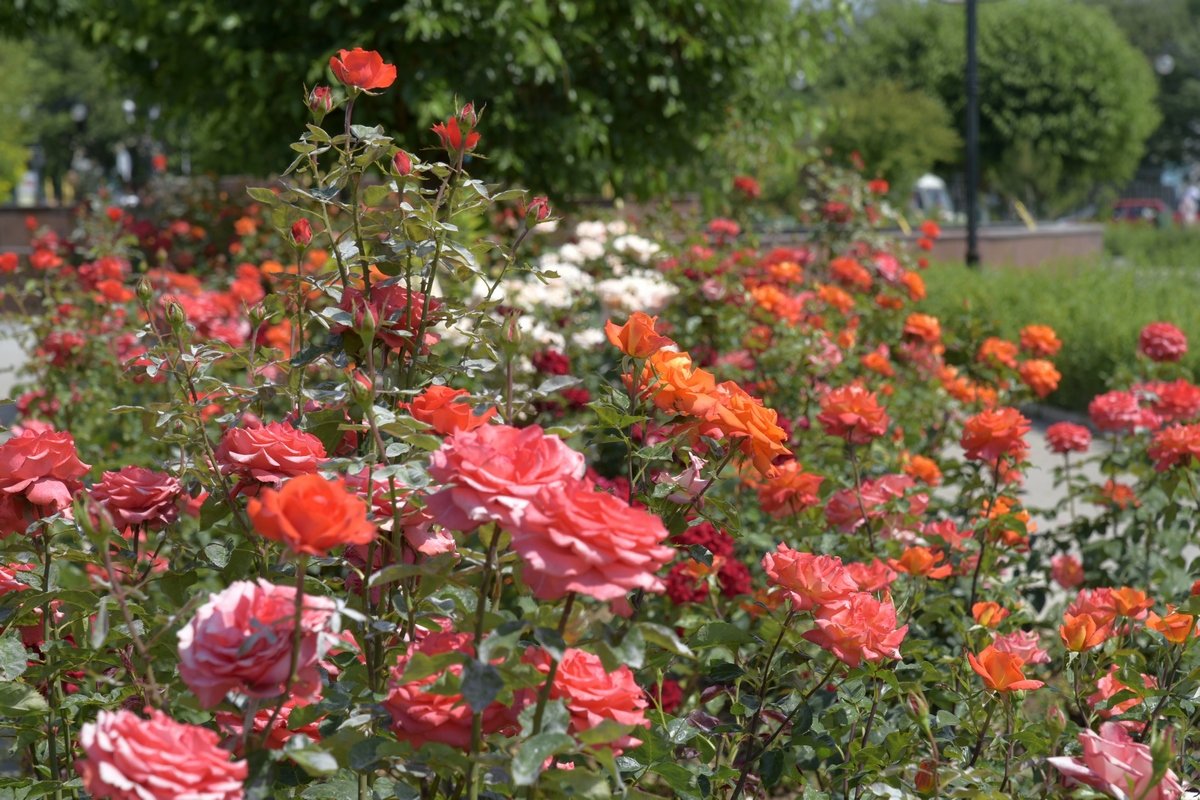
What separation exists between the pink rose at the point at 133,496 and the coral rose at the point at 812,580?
736 millimetres

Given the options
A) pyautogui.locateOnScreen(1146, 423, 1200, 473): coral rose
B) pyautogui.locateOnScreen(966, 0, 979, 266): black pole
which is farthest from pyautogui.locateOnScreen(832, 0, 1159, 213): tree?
pyautogui.locateOnScreen(1146, 423, 1200, 473): coral rose

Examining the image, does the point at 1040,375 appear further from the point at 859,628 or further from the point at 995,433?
the point at 859,628

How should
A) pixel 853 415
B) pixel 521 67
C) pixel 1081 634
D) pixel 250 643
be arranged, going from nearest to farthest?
pixel 250 643 → pixel 1081 634 → pixel 853 415 → pixel 521 67

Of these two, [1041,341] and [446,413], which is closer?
[446,413]

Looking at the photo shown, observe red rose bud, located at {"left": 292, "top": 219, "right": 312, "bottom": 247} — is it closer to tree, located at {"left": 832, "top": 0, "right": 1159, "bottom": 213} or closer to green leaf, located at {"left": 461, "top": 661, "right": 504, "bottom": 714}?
green leaf, located at {"left": 461, "top": 661, "right": 504, "bottom": 714}

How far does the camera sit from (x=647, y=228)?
6.89 metres

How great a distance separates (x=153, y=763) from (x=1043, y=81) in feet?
120

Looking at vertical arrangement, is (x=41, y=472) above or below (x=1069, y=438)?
above

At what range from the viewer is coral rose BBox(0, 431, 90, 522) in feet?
4.48

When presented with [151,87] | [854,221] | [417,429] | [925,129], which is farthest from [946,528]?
[925,129]

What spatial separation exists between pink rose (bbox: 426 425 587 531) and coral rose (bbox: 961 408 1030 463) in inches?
59.1

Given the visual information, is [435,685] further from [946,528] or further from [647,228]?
[647,228]

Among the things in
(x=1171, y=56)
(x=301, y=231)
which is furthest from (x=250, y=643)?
(x=1171, y=56)

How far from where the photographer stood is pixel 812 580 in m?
1.41
